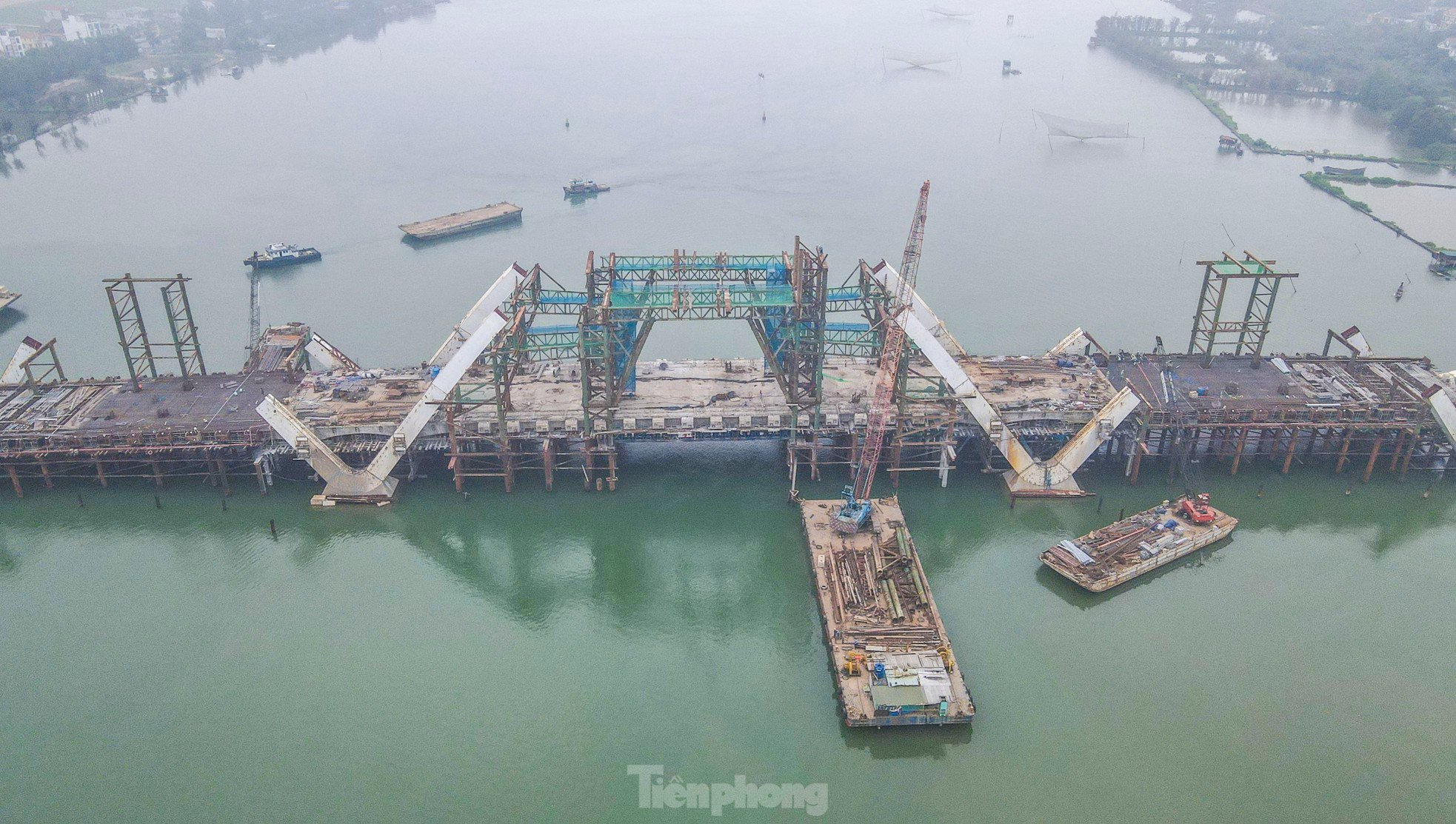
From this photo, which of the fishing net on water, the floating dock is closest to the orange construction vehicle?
the floating dock

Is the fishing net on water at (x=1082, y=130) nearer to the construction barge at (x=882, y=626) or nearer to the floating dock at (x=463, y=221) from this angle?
the floating dock at (x=463, y=221)

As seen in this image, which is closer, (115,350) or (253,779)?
(253,779)

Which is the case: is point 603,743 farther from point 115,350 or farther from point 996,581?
point 115,350

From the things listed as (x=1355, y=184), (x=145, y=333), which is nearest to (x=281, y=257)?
(x=145, y=333)

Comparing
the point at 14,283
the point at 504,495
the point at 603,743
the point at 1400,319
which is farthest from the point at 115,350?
the point at 1400,319

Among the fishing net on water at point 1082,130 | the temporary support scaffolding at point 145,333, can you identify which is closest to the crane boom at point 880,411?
the temporary support scaffolding at point 145,333

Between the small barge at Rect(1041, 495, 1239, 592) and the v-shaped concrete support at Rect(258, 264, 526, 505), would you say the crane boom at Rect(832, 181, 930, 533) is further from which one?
the v-shaped concrete support at Rect(258, 264, 526, 505)
